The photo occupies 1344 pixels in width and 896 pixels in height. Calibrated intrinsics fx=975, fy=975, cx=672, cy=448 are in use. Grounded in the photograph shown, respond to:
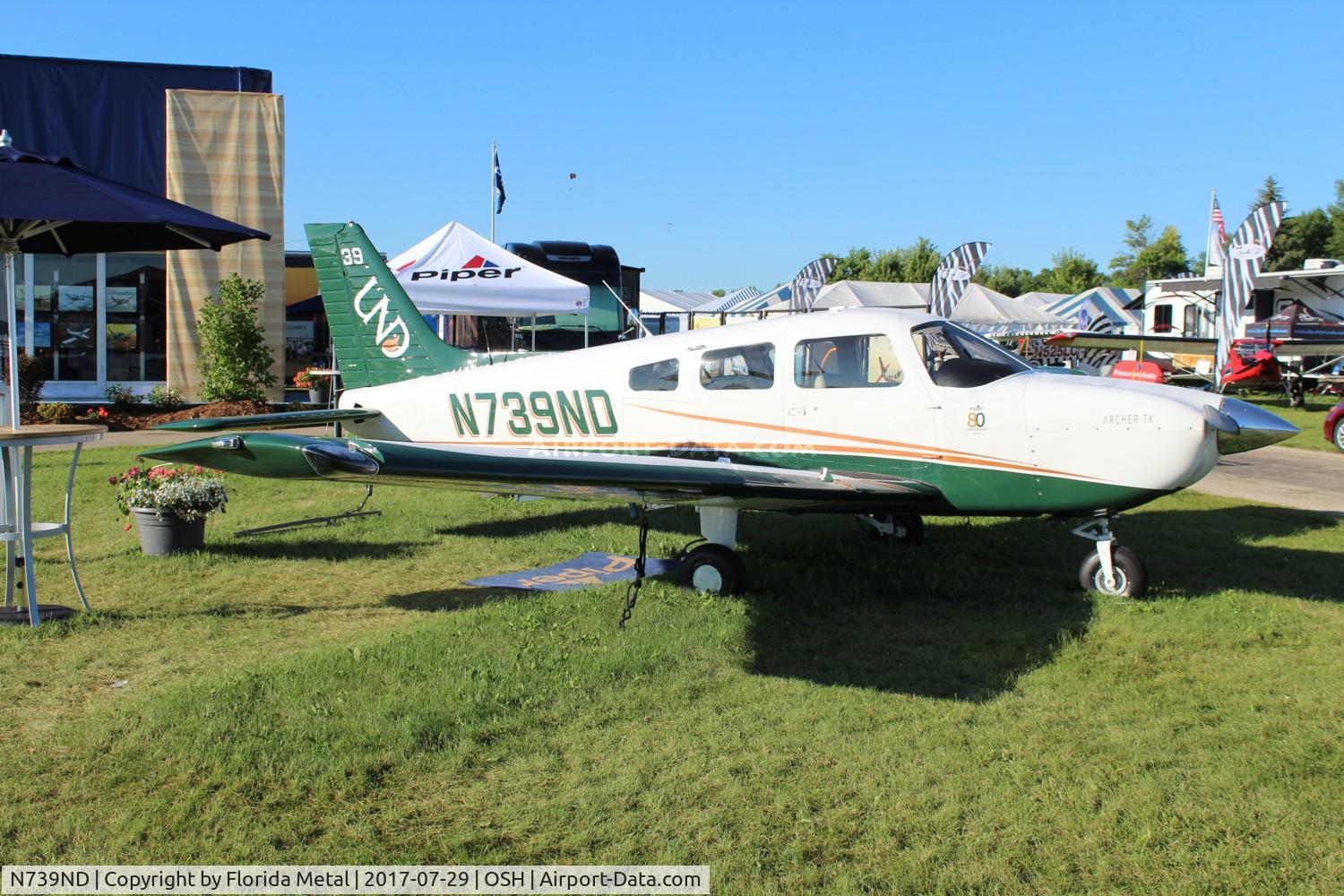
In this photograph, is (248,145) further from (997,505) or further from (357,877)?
(357,877)

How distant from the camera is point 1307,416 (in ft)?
77.0

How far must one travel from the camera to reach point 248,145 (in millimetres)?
20375

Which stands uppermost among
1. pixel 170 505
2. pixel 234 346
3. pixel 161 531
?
pixel 234 346

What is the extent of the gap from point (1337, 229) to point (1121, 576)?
73.0m

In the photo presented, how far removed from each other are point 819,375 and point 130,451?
1126 centimetres

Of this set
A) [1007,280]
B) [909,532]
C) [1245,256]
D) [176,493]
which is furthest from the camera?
[1007,280]

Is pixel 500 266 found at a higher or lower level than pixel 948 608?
higher

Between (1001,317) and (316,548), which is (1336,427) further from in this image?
(1001,317)

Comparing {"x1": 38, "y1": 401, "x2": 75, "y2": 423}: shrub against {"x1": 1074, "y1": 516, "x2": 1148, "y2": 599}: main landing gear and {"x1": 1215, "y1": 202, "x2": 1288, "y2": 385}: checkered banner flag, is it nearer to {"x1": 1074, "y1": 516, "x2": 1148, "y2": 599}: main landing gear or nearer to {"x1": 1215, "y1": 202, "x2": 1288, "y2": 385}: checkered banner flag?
{"x1": 1074, "y1": 516, "x2": 1148, "y2": 599}: main landing gear

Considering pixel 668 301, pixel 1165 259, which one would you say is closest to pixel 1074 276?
pixel 1165 259

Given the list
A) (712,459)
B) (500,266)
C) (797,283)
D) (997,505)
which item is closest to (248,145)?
(500,266)

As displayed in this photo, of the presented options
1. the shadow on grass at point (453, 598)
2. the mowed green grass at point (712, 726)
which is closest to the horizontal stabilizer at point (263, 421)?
the mowed green grass at point (712, 726)

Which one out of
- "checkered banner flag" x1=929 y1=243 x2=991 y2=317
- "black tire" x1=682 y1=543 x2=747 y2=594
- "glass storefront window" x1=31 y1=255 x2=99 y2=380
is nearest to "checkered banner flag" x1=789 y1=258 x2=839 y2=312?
"checkered banner flag" x1=929 y1=243 x2=991 y2=317

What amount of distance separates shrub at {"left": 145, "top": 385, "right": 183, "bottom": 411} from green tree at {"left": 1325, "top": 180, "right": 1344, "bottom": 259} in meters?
70.5
